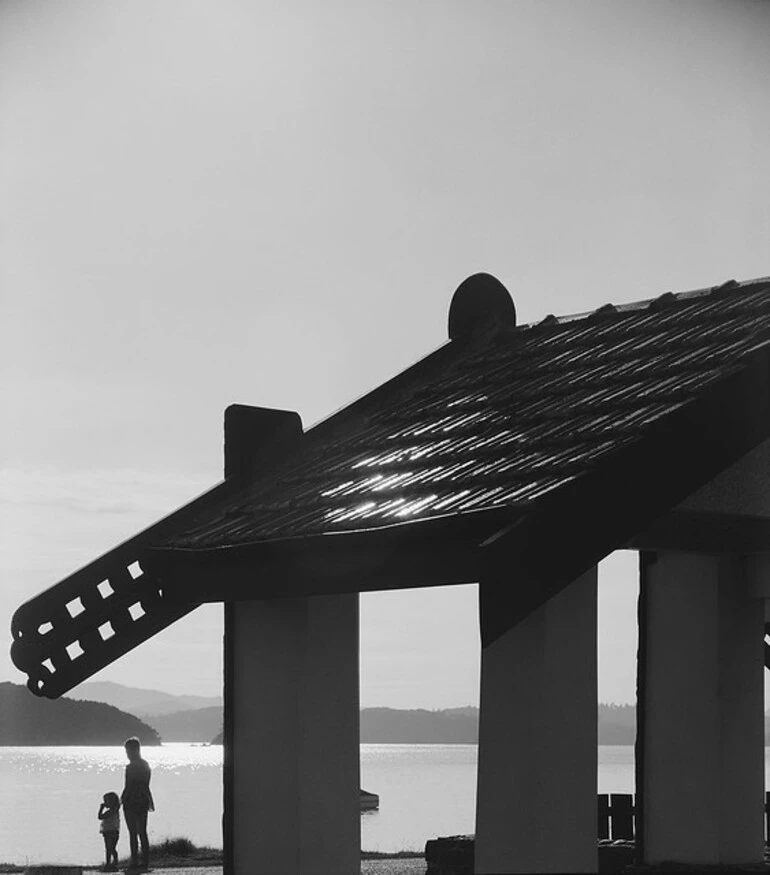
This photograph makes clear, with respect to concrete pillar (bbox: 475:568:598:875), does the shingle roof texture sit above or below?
above

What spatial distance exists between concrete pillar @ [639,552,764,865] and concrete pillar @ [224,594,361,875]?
7.09ft

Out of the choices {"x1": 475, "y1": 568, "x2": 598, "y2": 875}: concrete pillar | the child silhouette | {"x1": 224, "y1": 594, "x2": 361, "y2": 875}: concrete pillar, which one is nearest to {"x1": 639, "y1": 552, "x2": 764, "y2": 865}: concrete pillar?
{"x1": 224, "y1": 594, "x2": 361, "y2": 875}: concrete pillar

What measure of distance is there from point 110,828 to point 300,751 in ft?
27.5

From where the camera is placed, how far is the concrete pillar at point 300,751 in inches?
325

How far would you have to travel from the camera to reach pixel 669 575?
31.8 feet

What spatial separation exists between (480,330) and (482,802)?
5036 millimetres

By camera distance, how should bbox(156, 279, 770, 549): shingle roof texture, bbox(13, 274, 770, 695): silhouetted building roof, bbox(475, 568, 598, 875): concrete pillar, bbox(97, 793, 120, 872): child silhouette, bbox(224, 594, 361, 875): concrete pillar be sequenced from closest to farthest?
1. bbox(13, 274, 770, 695): silhouetted building roof
2. bbox(475, 568, 598, 875): concrete pillar
3. bbox(156, 279, 770, 549): shingle roof texture
4. bbox(224, 594, 361, 875): concrete pillar
5. bbox(97, 793, 120, 872): child silhouette

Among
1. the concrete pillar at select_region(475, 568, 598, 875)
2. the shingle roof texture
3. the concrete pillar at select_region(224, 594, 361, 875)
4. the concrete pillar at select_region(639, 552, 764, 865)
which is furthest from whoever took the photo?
the concrete pillar at select_region(639, 552, 764, 865)

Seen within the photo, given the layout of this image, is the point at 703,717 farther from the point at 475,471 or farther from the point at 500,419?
the point at 475,471

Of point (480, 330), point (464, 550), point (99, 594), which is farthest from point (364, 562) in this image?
point (480, 330)

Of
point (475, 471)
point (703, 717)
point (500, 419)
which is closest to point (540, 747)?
point (475, 471)

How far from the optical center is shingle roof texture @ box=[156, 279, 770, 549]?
6957mm

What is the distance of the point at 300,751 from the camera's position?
825 cm

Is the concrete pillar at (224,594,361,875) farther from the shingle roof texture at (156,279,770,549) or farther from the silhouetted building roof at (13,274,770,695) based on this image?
the shingle roof texture at (156,279,770,549)
